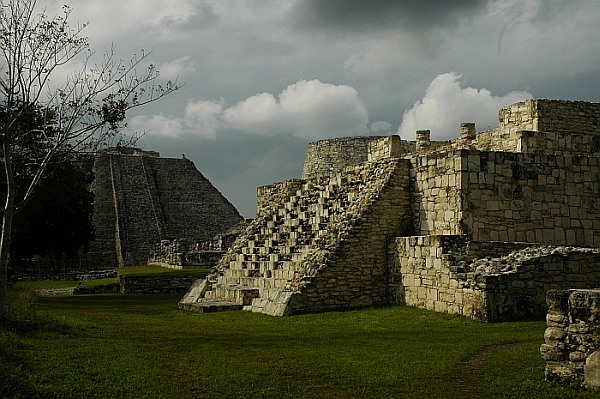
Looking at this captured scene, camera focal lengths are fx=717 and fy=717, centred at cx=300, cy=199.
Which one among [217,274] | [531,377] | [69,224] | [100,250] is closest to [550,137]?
[217,274]

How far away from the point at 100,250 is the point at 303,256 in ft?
113

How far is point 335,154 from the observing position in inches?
1373

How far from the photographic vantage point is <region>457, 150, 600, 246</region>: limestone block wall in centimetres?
1455

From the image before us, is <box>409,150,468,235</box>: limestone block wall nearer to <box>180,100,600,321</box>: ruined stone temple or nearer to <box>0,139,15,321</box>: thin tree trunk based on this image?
<box>180,100,600,321</box>: ruined stone temple

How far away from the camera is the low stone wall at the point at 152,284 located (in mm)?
23734

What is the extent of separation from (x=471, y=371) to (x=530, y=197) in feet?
26.2

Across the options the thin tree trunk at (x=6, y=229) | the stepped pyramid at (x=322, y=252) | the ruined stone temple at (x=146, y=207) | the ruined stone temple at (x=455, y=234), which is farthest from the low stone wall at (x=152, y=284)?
the ruined stone temple at (x=146, y=207)

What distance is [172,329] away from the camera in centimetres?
1262

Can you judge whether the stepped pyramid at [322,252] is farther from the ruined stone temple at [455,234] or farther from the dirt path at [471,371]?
the dirt path at [471,371]

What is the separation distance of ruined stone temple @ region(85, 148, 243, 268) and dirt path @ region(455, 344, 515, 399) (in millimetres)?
37595

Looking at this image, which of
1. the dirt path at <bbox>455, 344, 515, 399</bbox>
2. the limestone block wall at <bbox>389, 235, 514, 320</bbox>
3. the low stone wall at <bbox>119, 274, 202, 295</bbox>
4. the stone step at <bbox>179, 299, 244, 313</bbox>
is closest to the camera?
the dirt path at <bbox>455, 344, 515, 399</bbox>

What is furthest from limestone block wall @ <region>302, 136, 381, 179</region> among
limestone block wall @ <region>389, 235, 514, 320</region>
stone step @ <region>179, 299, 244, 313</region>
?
limestone block wall @ <region>389, 235, 514, 320</region>

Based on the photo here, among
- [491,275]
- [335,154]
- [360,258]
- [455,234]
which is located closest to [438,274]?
[455,234]

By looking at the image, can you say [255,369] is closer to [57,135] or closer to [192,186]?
[57,135]
